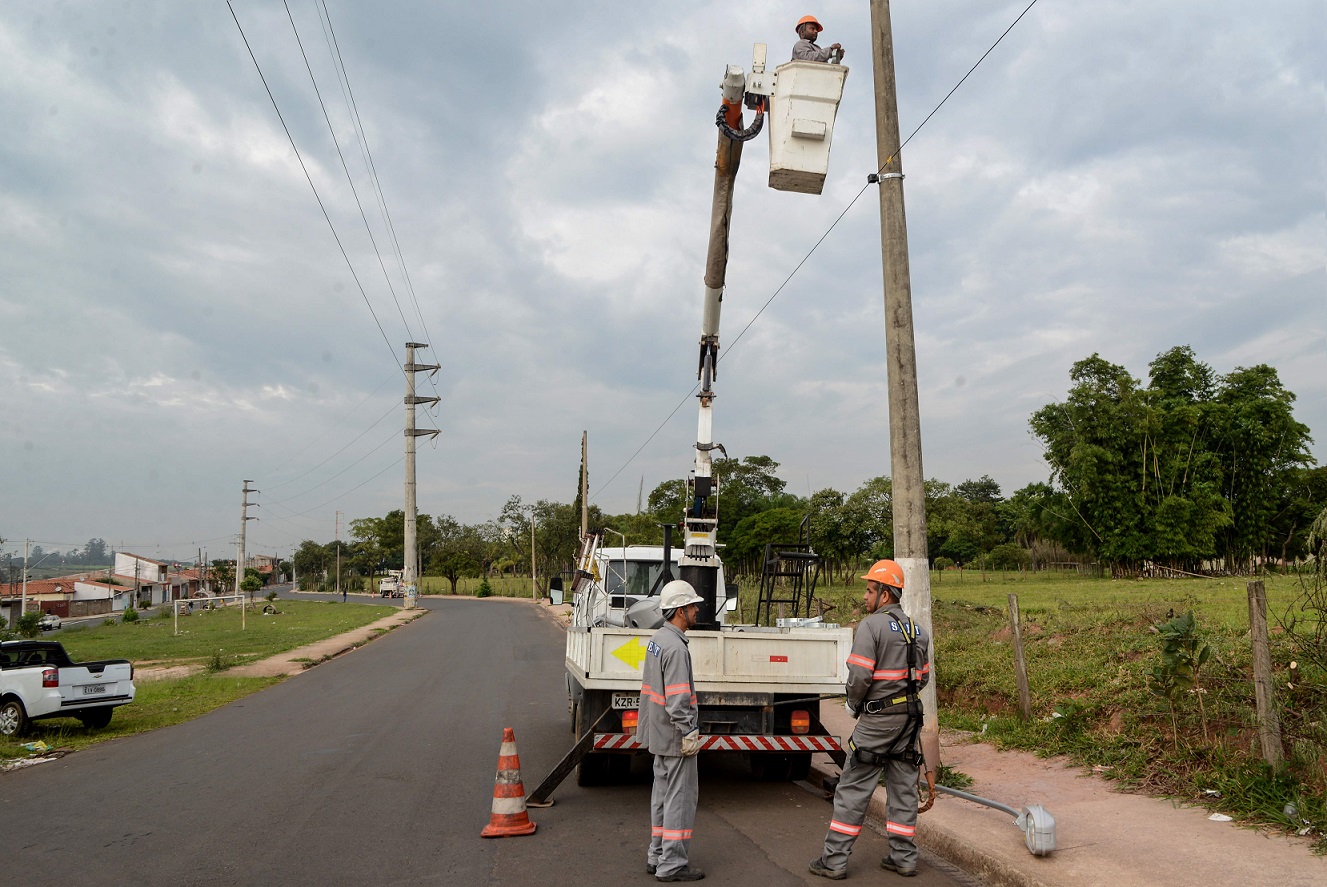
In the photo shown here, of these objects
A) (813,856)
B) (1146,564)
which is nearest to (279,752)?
(813,856)

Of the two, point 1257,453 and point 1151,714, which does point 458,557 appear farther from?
point 1151,714

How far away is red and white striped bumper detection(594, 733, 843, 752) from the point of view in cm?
714

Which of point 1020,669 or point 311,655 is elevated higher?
point 1020,669

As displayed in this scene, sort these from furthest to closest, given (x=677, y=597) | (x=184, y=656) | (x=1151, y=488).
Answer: (x=1151, y=488) < (x=184, y=656) < (x=677, y=597)

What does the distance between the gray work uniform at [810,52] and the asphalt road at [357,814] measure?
236 inches

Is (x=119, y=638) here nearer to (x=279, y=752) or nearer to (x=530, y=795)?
(x=279, y=752)

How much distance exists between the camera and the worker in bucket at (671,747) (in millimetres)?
5293

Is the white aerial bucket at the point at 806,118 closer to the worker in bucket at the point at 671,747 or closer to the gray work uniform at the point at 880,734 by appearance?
the gray work uniform at the point at 880,734

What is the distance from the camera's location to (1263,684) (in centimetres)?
601

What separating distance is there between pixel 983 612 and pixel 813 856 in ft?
46.3

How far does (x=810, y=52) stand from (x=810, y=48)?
0.05 meters

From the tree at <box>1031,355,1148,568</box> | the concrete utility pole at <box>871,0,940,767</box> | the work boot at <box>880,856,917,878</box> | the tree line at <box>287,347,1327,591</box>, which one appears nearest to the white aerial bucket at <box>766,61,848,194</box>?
the concrete utility pole at <box>871,0,940,767</box>

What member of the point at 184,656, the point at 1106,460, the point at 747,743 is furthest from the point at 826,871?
the point at 1106,460

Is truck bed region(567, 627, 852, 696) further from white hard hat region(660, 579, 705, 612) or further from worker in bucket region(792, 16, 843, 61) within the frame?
worker in bucket region(792, 16, 843, 61)
